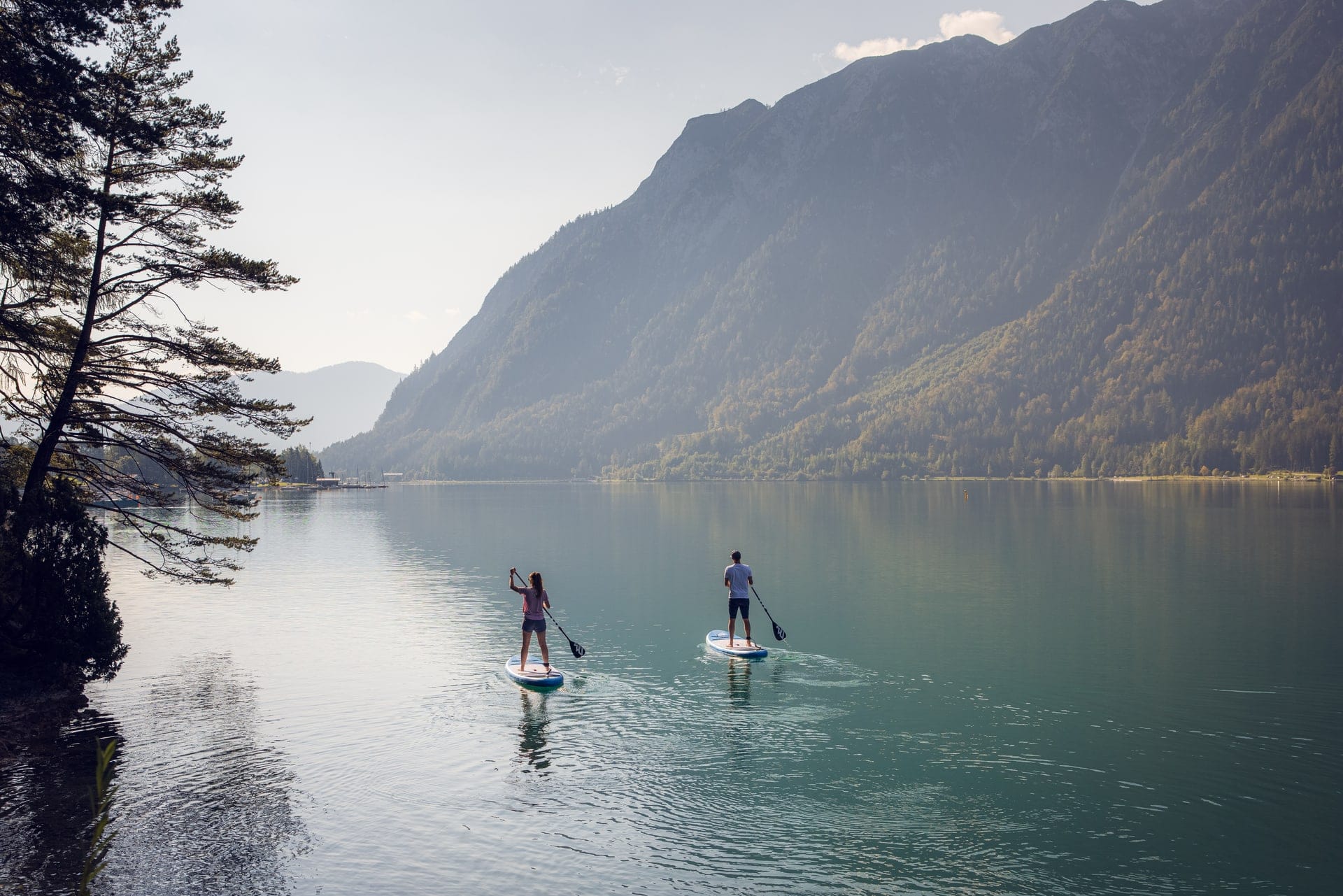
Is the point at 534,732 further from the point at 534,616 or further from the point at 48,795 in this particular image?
the point at 48,795

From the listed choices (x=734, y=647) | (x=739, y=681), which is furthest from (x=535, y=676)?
(x=734, y=647)

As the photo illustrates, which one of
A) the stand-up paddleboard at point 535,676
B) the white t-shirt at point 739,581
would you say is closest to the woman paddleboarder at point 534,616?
the stand-up paddleboard at point 535,676

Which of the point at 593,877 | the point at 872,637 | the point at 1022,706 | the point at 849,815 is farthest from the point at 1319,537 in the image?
the point at 593,877

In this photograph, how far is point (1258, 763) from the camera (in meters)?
23.1

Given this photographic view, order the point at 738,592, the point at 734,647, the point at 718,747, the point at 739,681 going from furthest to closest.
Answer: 1. the point at 738,592
2. the point at 734,647
3. the point at 739,681
4. the point at 718,747

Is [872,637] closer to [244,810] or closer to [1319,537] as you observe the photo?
[244,810]

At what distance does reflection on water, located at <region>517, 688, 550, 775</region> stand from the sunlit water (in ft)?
0.38

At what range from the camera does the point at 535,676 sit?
3125 cm

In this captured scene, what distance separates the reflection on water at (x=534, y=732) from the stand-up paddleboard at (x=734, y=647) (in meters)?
8.23

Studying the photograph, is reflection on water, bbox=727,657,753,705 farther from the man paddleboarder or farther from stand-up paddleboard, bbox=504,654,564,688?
stand-up paddleboard, bbox=504,654,564,688

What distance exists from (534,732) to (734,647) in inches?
456

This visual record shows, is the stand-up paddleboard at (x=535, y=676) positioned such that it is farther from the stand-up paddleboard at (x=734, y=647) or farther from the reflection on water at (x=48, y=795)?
the reflection on water at (x=48, y=795)

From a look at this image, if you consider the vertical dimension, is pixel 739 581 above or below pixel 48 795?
above

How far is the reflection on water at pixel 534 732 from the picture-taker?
2369cm
